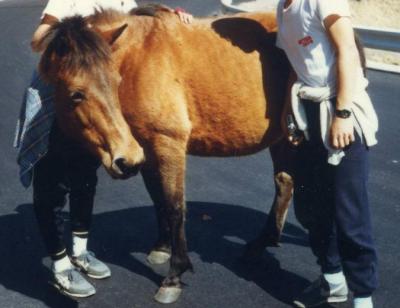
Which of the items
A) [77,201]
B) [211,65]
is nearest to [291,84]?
[211,65]

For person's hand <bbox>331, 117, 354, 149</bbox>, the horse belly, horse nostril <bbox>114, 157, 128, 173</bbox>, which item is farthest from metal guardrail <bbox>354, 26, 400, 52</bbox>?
horse nostril <bbox>114, 157, 128, 173</bbox>

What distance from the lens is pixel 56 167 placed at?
4.14 m

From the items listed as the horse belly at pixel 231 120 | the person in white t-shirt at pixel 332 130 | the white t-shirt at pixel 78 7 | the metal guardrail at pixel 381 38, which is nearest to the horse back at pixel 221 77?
the horse belly at pixel 231 120

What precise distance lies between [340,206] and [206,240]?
5.17 ft

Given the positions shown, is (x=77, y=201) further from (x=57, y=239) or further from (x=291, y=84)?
(x=291, y=84)

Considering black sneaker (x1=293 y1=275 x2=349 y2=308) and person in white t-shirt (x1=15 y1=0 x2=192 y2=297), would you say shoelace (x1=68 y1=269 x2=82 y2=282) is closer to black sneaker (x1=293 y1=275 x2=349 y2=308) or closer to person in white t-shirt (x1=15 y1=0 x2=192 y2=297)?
person in white t-shirt (x1=15 y1=0 x2=192 y2=297)

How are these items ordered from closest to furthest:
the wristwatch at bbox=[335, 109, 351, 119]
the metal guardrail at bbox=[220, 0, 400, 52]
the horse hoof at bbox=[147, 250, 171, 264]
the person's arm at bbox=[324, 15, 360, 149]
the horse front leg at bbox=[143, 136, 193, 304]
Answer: the person's arm at bbox=[324, 15, 360, 149], the wristwatch at bbox=[335, 109, 351, 119], the horse front leg at bbox=[143, 136, 193, 304], the horse hoof at bbox=[147, 250, 171, 264], the metal guardrail at bbox=[220, 0, 400, 52]

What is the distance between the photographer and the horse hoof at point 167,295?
4230 millimetres

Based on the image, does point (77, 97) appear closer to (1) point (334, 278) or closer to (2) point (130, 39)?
(2) point (130, 39)

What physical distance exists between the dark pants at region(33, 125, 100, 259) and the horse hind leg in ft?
4.12

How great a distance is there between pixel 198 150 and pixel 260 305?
107 centimetres

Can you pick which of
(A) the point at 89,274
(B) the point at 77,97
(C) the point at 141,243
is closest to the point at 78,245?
(A) the point at 89,274

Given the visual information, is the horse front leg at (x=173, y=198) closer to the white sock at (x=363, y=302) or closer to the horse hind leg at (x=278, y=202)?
the horse hind leg at (x=278, y=202)

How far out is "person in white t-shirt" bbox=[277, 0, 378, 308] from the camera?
353 cm
